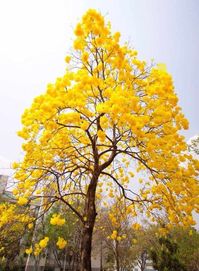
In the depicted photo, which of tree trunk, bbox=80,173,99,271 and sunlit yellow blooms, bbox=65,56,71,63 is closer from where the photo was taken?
tree trunk, bbox=80,173,99,271

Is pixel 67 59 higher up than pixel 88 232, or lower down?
higher up

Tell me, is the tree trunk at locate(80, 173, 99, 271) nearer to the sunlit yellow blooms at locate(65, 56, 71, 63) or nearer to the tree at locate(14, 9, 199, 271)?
the tree at locate(14, 9, 199, 271)

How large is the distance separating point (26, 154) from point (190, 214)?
12.7 ft

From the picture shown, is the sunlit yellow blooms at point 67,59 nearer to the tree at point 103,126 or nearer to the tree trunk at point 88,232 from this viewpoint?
the tree at point 103,126

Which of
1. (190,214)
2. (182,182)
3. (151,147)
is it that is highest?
(151,147)

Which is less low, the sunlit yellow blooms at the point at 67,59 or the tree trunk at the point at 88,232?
the sunlit yellow blooms at the point at 67,59

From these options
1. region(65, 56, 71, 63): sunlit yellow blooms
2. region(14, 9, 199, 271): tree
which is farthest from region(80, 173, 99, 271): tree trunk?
region(65, 56, 71, 63): sunlit yellow blooms

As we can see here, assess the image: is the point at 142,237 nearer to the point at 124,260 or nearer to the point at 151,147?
the point at 124,260

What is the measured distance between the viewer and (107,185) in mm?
7633

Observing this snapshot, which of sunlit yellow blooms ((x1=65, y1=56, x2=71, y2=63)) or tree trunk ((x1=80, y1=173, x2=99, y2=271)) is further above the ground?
sunlit yellow blooms ((x1=65, y1=56, x2=71, y2=63))

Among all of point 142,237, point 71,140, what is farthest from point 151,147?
point 142,237

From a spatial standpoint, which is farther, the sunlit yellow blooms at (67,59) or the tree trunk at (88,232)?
the sunlit yellow blooms at (67,59)

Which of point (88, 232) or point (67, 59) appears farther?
point (67, 59)

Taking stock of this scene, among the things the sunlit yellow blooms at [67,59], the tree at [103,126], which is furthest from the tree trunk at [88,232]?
the sunlit yellow blooms at [67,59]
